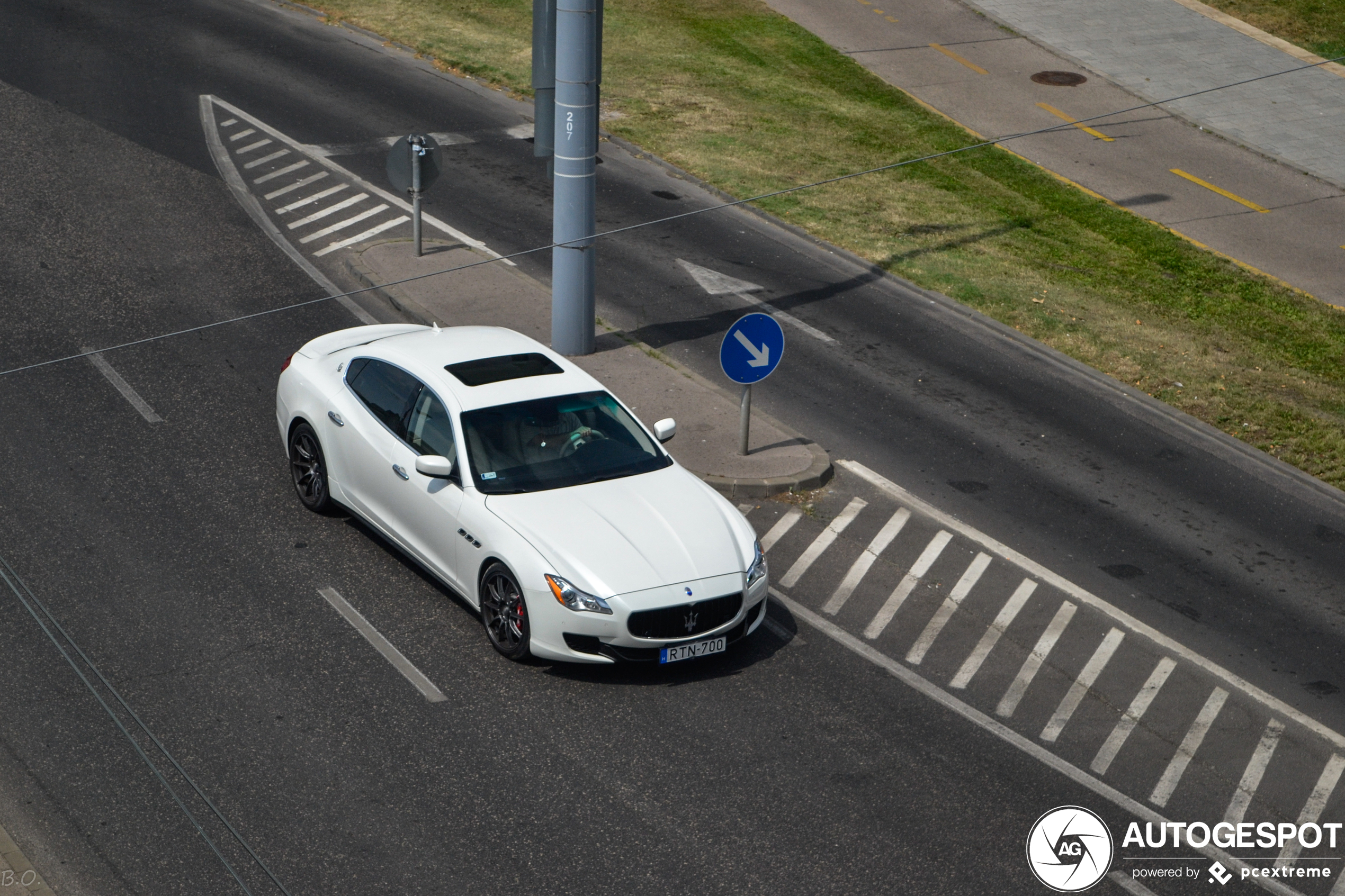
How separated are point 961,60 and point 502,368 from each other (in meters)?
20.9

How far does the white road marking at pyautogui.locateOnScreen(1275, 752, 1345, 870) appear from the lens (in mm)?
8203

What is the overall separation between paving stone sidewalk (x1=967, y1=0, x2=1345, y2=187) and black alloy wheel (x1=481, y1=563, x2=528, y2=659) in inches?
787

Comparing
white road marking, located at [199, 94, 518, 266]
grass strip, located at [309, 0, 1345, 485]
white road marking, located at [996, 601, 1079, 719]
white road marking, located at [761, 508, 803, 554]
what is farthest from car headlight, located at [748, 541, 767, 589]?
white road marking, located at [199, 94, 518, 266]

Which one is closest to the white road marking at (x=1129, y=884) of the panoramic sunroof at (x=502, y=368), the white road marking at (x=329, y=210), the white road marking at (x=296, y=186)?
the panoramic sunroof at (x=502, y=368)

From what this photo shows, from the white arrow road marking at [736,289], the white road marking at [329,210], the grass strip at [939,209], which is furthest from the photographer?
the white road marking at [329,210]

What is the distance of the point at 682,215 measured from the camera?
19562 mm

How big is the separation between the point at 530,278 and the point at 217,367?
4.45 metres

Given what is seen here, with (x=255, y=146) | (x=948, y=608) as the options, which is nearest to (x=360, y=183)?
(x=255, y=146)

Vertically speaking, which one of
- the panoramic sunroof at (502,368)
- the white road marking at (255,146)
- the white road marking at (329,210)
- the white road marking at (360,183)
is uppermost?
the panoramic sunroof at (502,368)

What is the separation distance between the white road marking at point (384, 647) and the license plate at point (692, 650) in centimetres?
153

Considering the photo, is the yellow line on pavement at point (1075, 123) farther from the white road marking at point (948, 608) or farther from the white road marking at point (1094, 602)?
the white road marking at point (948, 608)

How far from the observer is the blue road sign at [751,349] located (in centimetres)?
1193

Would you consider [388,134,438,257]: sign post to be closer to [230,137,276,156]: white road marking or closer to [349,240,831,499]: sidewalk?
[349,240,831,499]: sidewalk

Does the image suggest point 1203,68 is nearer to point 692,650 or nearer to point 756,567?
point 756,567
